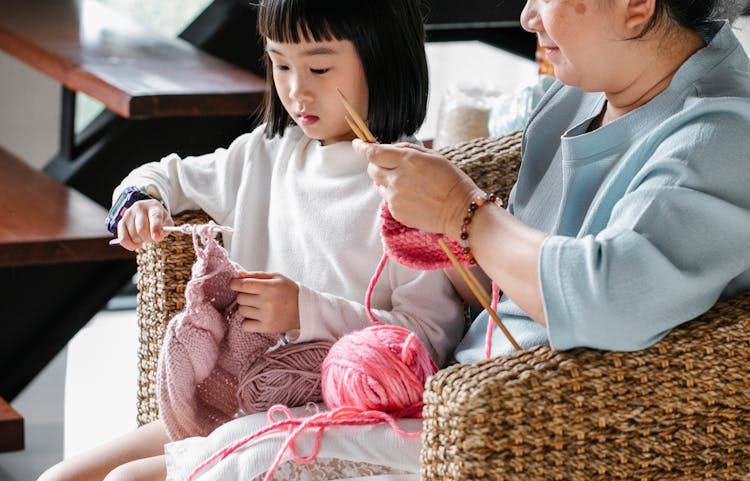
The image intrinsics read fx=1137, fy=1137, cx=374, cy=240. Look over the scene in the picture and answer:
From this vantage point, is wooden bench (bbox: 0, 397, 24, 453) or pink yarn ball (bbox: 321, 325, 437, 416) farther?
wooden bench (bbox: 0, 397, 24, 453)

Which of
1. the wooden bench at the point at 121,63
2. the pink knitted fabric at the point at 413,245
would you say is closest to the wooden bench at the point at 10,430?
the wooden bench at the point at 121,63

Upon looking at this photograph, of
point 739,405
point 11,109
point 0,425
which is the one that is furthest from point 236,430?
point 11,109

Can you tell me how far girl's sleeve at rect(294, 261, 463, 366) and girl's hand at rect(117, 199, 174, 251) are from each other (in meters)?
0.22

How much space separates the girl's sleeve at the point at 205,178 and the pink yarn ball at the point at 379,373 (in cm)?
40

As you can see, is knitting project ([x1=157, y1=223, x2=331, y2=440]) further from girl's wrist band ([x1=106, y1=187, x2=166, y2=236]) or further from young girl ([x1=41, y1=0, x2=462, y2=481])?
girl's wrist band ([x1=106, y1=187, x2=166, y2=236])

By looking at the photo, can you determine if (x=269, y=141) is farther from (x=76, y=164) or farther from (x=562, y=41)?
(x=76, y=164)

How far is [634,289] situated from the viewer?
1044 millimetres

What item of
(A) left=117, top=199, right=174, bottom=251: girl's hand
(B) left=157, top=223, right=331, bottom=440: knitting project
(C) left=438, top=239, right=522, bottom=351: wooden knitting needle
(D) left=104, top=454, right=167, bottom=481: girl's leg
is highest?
(C) left=438, top=239, right=522, bottom=351: wooden knitting needle

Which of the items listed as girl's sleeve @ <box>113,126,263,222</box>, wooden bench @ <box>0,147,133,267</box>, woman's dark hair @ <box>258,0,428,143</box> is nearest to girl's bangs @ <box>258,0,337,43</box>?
woman's dark hair @ <box>258,0,428,143</box>

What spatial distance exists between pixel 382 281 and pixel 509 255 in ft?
1.32

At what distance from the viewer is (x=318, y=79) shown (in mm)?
1467

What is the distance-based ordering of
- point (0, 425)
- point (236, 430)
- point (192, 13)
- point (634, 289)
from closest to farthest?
point (634, 289)
point (236, 430)
point (0, 425)
point (192, 13)

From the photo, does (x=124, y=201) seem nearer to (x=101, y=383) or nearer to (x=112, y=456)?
(x=112, y=456)

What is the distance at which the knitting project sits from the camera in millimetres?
1373
